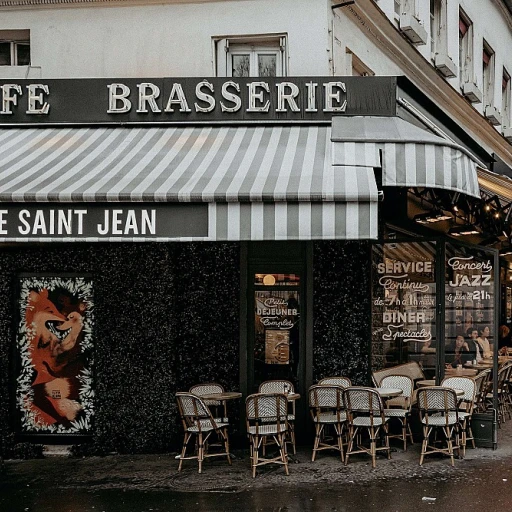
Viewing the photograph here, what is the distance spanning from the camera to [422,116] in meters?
11.6

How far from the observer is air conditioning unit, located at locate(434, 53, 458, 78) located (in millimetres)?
14867

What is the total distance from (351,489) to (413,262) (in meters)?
3.90

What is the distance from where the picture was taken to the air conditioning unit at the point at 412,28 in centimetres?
1303

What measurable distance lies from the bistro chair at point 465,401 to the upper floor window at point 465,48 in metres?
8.74

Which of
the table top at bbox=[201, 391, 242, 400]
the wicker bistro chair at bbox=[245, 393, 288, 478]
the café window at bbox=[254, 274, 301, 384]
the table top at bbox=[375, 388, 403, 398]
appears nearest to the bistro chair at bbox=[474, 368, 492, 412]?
the table top at bbox=[375, 388, 403, 398]

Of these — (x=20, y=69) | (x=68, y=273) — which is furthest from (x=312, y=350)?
(x=20, y=69)

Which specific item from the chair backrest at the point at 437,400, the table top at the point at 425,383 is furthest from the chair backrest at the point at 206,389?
the table top at the point at 425,383

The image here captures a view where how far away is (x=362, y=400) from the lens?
9625 millimetres

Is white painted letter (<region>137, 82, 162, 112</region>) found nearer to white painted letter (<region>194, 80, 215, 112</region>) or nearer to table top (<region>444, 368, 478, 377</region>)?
white painted letter (<region>194, 80, 215, 112</region>)

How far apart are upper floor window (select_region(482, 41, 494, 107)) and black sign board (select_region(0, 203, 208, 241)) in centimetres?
1397

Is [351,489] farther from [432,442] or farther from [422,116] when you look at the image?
[422,116]

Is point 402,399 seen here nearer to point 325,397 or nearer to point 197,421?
point 325,397

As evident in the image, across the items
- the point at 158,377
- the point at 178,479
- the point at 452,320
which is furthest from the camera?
the point at 452,320

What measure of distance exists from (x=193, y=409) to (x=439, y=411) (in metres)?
3.18
